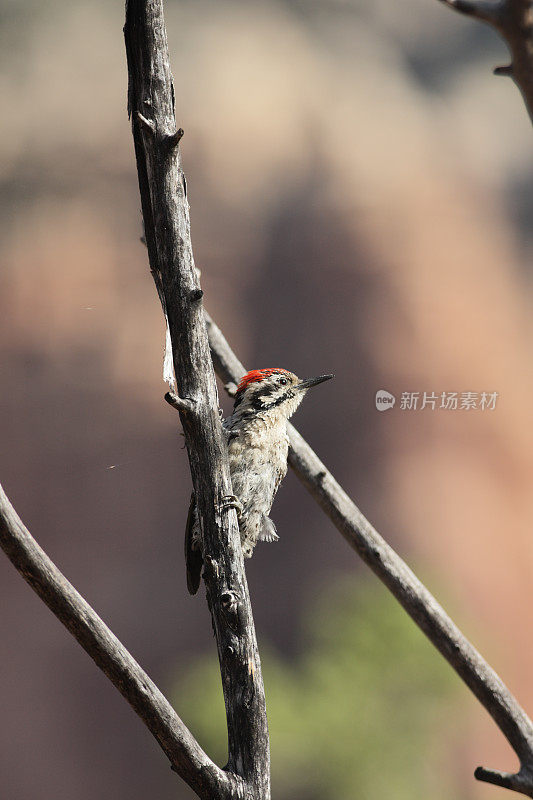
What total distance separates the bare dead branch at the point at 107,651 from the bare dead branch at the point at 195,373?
69mm

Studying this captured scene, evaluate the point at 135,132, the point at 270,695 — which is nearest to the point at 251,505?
the point at 135,132

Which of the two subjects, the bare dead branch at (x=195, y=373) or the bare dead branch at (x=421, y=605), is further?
the bare dead branch at (x=421, y=605)

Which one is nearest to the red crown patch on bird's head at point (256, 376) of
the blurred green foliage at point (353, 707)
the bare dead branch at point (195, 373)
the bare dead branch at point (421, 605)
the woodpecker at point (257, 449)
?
the woodpecker at point (257, 449)

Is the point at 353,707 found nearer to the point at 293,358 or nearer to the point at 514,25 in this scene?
the point at 293,358

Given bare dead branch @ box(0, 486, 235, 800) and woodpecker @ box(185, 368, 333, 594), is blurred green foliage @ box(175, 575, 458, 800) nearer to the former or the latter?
woodpecker @ box(185, 368, 333, 594)

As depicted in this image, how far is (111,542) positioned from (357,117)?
179 cm

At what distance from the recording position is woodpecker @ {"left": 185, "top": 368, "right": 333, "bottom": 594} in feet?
3.98

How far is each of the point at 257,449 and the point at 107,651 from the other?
1.81 feet

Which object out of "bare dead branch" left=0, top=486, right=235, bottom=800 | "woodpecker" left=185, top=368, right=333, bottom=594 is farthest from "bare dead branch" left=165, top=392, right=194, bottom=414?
"woodpecker" left=185, top=368, right=333, bottom=594

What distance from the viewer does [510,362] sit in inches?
96.9

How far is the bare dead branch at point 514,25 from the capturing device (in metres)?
0.66

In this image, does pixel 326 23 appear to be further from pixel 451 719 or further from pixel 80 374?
pixel 451 719

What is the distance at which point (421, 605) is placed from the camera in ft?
4.01

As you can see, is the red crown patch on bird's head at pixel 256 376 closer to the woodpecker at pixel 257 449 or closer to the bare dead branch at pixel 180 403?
the woodpecker at pixel 257 449
